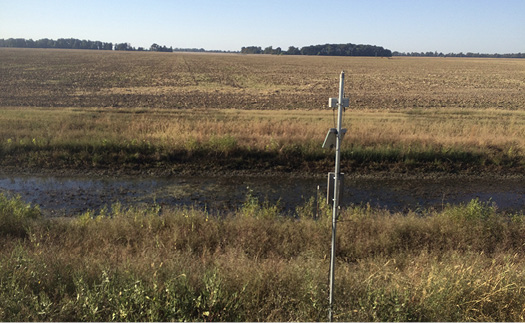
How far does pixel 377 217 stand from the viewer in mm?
8812

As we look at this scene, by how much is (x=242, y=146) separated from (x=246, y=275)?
32.6 ft

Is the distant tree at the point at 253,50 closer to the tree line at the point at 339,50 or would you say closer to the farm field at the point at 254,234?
the tree line at the point at 339,50

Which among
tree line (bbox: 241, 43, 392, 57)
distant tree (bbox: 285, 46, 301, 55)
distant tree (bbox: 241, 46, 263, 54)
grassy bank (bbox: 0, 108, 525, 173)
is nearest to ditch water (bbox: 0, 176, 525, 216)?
grassy bank (bbox: 0, 108, 525, 173)

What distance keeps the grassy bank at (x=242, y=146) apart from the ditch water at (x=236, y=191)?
0.93 metres

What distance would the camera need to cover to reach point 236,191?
12656 mm

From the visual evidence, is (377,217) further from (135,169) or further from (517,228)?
(135,169)

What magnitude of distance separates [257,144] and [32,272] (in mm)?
10717

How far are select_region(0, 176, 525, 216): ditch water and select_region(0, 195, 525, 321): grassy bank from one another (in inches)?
125

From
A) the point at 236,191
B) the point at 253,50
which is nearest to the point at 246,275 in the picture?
the point at 236,191

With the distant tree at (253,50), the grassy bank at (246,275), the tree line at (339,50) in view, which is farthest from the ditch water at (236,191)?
the distant tree at (253,50)

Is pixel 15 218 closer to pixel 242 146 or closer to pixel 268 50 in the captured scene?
pixel 242 146

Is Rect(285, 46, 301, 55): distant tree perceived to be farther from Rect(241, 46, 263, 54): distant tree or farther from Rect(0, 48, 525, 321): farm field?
Rect(0, 48, 525, 321): farm field

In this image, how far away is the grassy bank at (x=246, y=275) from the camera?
461 cm

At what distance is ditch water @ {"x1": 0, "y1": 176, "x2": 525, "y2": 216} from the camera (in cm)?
1152
